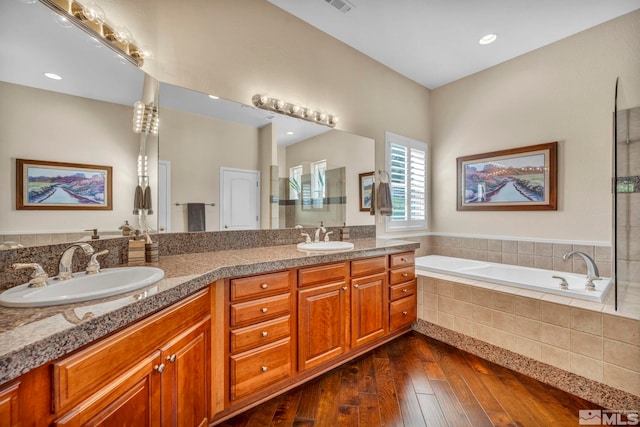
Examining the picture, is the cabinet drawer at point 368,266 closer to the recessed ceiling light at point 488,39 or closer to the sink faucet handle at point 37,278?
the sink faucet handle at point 37,278

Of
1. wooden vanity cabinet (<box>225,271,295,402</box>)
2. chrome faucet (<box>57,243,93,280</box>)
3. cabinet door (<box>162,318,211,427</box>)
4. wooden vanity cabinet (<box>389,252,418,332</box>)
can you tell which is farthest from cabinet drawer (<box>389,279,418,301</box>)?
chrome faucet (<box>57,243,93,280</box>)

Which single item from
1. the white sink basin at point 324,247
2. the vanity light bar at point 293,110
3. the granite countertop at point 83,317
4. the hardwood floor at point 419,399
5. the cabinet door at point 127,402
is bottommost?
the hardwood floor at point 419,399

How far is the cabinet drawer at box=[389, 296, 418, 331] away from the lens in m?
2.40

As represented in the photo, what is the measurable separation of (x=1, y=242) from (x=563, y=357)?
3103mm

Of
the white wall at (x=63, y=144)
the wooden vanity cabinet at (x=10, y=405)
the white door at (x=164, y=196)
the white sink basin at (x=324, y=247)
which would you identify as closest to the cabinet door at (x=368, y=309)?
the white sink basin at (x=324, y=247)

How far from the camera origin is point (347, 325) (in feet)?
6.74

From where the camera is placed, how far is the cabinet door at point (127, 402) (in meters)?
0.77

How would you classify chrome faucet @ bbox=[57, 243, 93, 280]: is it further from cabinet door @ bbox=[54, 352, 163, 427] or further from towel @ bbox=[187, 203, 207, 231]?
towel @ bbox=[187, 203, 207, 231]

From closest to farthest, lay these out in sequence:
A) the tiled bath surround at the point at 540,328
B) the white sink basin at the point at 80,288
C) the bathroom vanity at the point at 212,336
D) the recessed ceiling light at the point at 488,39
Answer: the bathroom vanity at the point at 212,336 → the white sink basin at the point at 80,288 → the tiled bath surround at the point at 540,328 → the recessed ceiling light at the point at 488,39

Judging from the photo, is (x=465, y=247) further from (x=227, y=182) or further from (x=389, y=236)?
(x=227, y=182)

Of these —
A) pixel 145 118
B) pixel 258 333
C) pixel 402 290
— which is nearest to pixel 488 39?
pixel 402 290

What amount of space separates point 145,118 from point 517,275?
352cm

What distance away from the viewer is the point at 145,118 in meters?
1.67

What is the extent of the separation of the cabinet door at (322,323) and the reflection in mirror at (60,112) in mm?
1184
